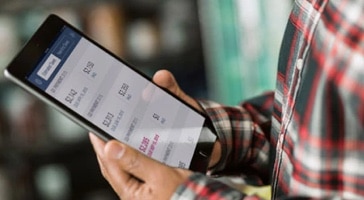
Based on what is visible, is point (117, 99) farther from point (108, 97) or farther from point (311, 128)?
point (311, 128)

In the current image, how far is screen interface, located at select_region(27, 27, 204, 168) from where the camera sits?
87 cm

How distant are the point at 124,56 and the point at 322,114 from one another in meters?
1.86

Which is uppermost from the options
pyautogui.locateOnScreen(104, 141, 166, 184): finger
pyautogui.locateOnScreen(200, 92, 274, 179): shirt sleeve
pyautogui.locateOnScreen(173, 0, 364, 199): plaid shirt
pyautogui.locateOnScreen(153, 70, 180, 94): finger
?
pyautogui.locateOnScreen(173, 0, 364, 199): plaid shirt

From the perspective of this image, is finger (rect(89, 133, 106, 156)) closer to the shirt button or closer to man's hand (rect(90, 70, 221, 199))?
man's hand (rect(90, 70, 221, 199))

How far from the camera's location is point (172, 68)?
256cm

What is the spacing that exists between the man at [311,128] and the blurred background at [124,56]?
1531mm

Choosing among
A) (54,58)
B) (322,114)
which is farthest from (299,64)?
(54,58)

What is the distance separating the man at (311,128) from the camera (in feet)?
2.22

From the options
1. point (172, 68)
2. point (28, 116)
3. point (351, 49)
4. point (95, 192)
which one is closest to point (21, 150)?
point (28, 116)

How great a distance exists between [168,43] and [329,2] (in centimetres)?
185

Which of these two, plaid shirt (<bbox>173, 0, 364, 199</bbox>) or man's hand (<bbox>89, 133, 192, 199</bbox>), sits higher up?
plaid shirt (<bbox>173, 0, 364, 199</bbox>)

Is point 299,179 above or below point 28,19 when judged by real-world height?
above

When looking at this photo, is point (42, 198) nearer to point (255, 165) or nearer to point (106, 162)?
point (255, 165)

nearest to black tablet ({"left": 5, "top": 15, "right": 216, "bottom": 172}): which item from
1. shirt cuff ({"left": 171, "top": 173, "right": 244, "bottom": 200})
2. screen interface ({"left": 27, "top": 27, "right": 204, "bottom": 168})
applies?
screen interface ({"left": 27, "top": 27, "right": 204, "bottom": 168})
